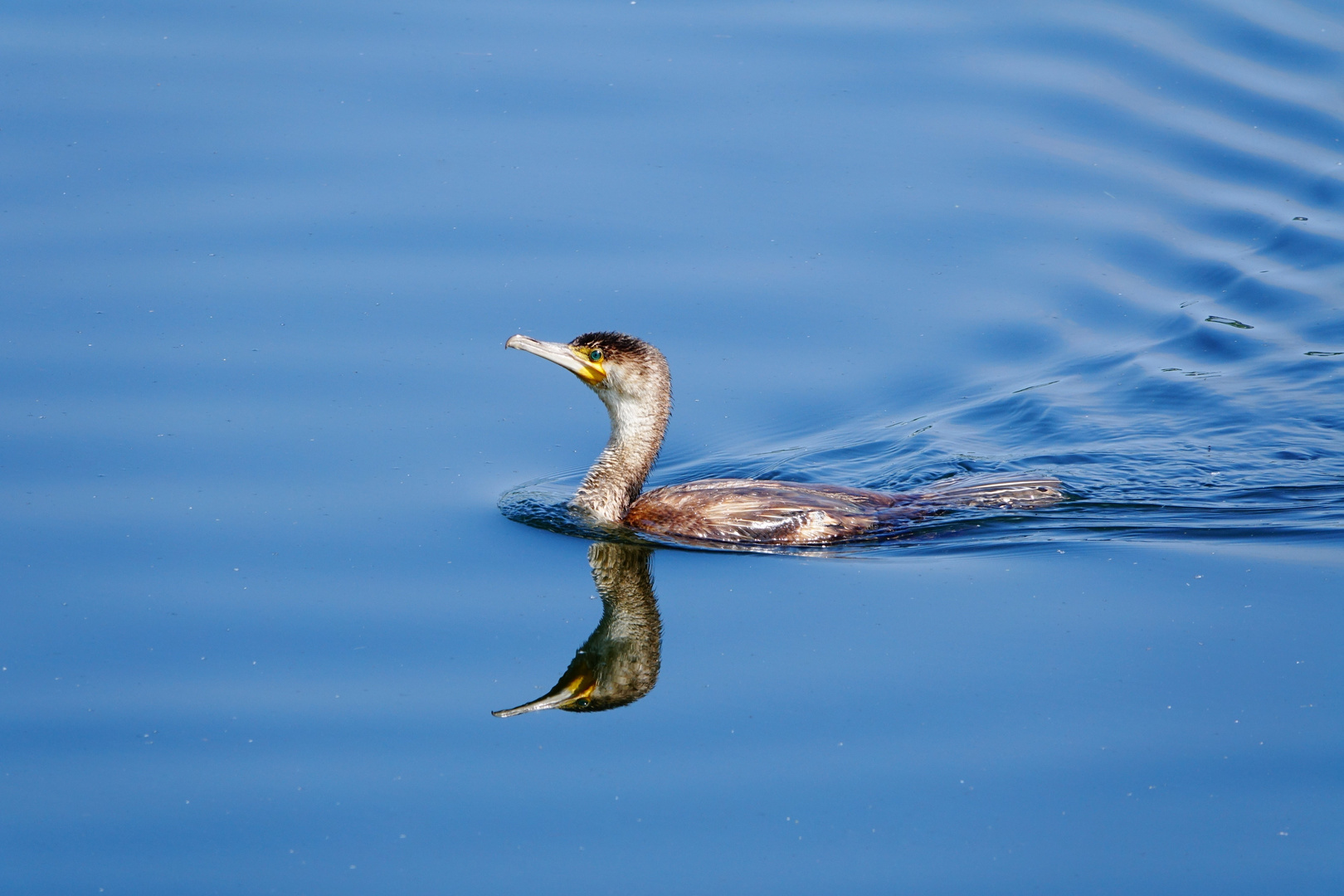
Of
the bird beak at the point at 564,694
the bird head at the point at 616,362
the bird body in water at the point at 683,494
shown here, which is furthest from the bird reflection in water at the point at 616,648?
the bird head at the point at 616,362

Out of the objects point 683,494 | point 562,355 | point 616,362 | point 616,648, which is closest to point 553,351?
point 562,355

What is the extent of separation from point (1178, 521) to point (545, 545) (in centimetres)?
385

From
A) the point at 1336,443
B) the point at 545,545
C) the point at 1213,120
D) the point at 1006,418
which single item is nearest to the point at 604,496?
the point at 545,545

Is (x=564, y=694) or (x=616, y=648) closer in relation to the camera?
(x=564, y=694)

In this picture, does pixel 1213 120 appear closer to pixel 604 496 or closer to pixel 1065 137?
pixel 1065 137

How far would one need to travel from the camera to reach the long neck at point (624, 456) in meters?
9.20

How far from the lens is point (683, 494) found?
923cm

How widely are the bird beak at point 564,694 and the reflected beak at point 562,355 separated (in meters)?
2.11

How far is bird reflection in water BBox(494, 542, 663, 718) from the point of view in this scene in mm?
7191

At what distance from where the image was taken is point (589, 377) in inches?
360

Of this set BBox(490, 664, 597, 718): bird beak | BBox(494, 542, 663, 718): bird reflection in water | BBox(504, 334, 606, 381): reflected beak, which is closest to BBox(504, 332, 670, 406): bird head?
BBox(504, 334, 606, 381): reflected beak

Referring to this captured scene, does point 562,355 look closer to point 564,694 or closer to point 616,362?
point 616,362

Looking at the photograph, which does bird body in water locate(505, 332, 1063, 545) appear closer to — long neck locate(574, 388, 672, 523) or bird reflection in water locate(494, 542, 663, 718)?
long neck locate(574, 388, 672, 523)

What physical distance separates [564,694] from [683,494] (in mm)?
2265
